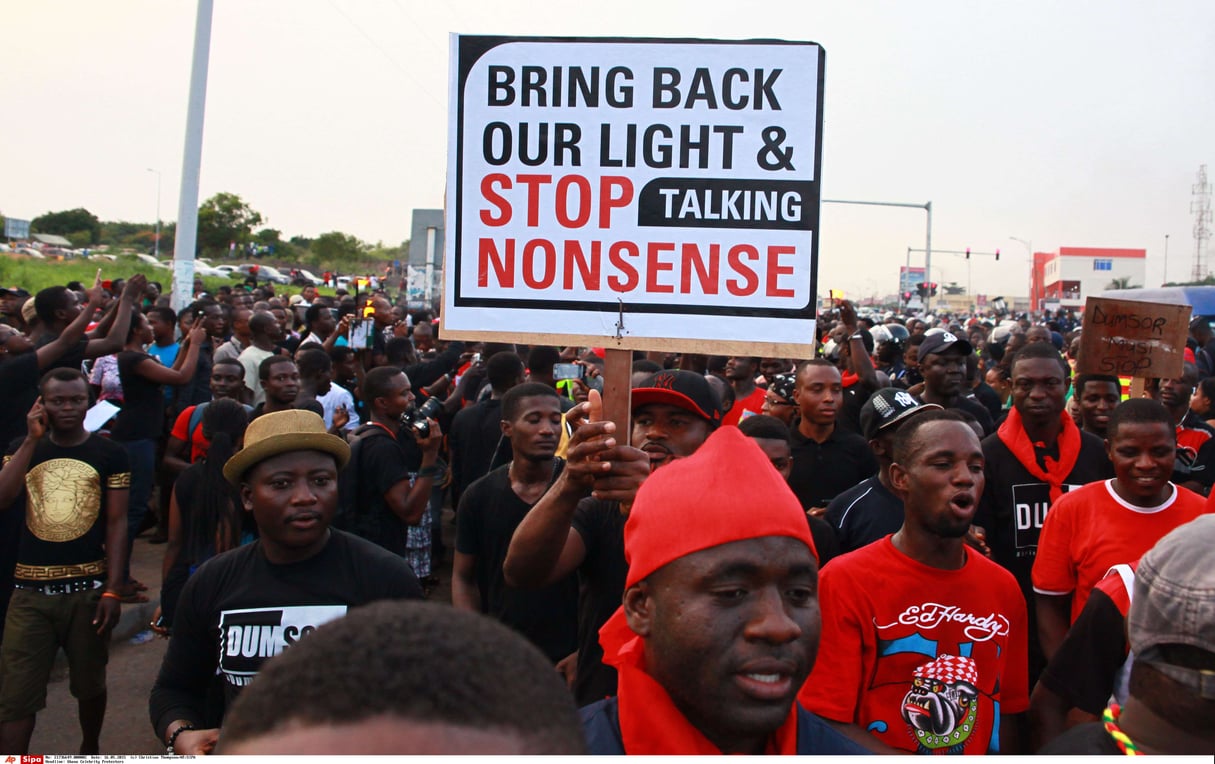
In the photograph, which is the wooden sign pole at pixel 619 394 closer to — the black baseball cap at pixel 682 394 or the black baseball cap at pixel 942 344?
the black baseball cap at pixel 682 394

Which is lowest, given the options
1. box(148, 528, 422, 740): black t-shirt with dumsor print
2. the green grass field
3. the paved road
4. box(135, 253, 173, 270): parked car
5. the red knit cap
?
the paved road

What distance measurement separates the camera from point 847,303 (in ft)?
25.1

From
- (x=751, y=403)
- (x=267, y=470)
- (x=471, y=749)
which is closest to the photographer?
(x=471, y=749)

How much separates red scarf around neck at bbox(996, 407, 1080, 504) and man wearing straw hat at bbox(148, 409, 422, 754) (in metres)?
2.98

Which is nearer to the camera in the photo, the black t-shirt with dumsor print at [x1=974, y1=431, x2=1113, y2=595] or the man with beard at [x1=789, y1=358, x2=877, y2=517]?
the black t-shirt with dumsor print at [x1=974, y1=431, x2=1113, y2=595]

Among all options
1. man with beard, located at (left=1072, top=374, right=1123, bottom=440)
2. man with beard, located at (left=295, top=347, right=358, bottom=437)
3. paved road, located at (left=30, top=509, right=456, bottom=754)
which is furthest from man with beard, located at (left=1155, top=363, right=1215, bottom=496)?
man with beard, located at (left=295, top=347, right=358, bottom=437)

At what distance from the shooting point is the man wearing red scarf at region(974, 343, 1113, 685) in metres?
4.30

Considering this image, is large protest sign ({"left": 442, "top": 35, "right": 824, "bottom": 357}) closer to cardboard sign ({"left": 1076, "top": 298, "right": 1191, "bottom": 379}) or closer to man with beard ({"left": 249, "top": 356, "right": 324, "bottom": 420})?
cardboard sign ({"left": 1076, "top": 298, "right": 1191, "bottom": 379})

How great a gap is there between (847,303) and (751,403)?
115 centimetres

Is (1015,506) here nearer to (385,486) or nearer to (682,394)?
(682,394)

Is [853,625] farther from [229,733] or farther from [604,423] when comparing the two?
[229,733]

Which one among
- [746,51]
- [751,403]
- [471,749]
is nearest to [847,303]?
[751,403]

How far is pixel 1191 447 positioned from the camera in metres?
5.85

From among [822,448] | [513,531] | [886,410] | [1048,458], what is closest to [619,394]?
[513,531]
